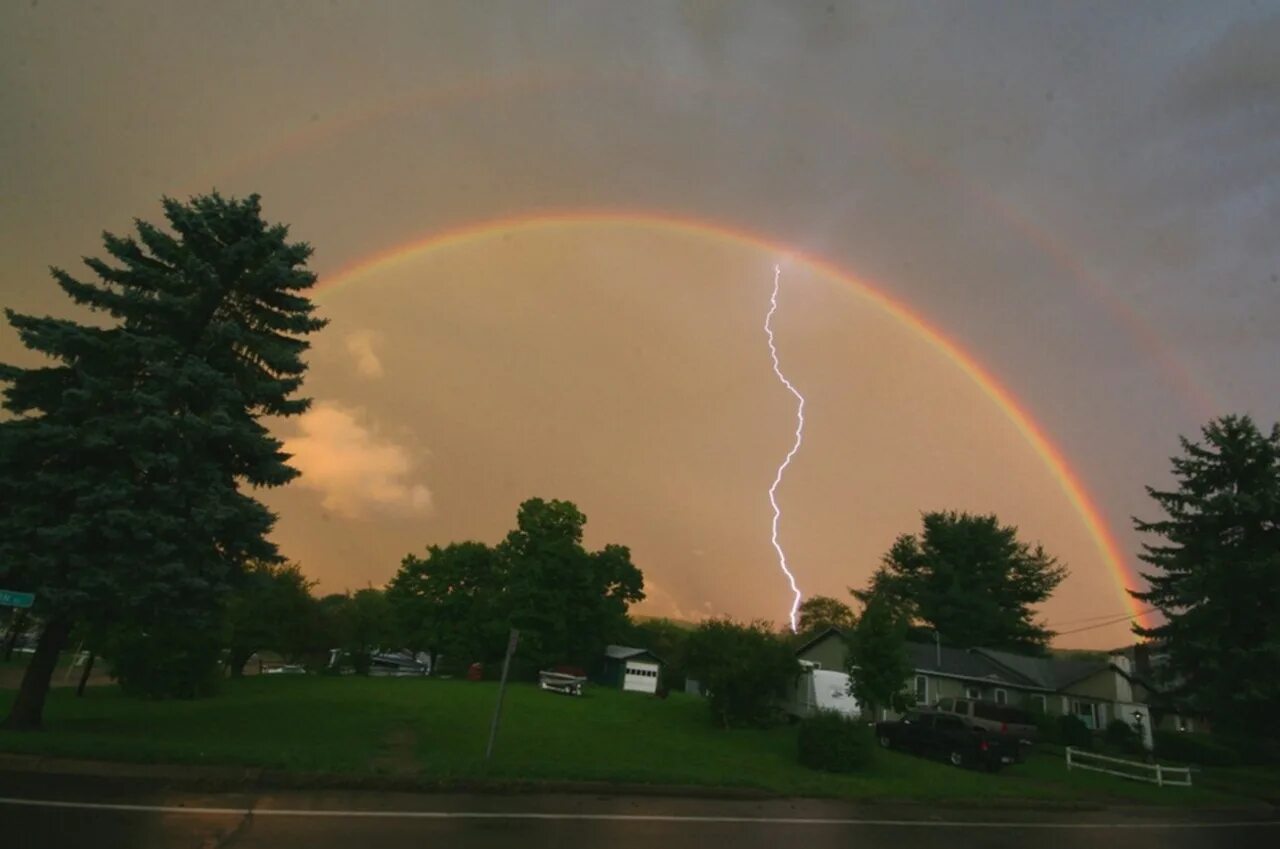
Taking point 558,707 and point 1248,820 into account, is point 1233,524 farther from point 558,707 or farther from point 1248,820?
point 558,707

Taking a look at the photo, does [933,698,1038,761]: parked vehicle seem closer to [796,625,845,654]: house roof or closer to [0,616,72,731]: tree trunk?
[796,625,845,654]: house roof

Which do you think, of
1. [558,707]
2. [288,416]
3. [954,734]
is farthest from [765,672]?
[288,416]

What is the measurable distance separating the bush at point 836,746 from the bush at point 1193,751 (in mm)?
25514

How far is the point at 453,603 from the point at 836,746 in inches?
2114

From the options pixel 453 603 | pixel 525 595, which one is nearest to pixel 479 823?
pixel 525 595

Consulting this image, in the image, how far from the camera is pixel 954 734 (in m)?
25.4

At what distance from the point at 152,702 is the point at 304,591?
65.4ft

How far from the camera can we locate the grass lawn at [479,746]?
42.3 ft

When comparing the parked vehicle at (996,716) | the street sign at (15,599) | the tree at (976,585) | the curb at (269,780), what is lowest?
the curb at (269,780)

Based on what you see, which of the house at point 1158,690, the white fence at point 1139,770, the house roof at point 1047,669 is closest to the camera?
the white fence at point 1139,770

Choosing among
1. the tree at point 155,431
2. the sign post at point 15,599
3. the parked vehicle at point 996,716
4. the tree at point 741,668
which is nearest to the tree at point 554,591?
the tree at point 741,668

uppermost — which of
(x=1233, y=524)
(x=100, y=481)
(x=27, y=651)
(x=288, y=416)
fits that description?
(x=1233, y=524)

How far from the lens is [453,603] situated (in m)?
68.8

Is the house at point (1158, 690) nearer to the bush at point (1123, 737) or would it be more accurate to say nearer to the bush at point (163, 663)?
the bush at point (1123, 737)
